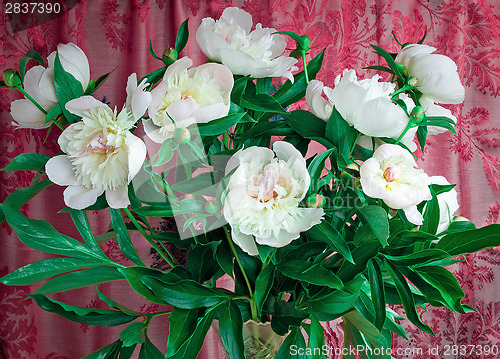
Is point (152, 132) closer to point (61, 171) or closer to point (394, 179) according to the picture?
point (61, 171)

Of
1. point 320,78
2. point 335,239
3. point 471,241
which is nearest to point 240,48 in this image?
point 335,239

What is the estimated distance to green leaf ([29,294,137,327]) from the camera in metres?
0.58

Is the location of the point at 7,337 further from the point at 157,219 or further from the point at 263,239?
the point at 263,239

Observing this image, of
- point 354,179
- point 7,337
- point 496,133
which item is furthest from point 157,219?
point 496,133

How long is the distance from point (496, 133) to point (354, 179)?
1.16 m

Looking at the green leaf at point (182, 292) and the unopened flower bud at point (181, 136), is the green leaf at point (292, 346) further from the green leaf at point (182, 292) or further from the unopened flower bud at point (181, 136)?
the unopened flower bud at point (181, 136)

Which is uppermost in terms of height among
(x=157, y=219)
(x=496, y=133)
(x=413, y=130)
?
(x=413, y=130)

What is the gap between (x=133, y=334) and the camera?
1.91 feet

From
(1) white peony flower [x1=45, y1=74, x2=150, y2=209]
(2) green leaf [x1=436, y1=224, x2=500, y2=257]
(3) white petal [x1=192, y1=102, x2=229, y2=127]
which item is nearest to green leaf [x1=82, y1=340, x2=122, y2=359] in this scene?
(1) white peony flower [x1=45, y1=74, x2=150, y2=209]

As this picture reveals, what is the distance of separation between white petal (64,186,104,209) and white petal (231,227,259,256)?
15 centimetres

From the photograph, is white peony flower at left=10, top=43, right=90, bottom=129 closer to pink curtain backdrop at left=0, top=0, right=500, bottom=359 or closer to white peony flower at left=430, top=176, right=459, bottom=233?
white peony flower at left=430, top=176, right=459, bottom=233

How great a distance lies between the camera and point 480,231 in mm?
519

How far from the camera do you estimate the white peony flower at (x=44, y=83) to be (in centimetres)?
53

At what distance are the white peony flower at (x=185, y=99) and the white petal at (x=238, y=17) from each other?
0.42 ft
